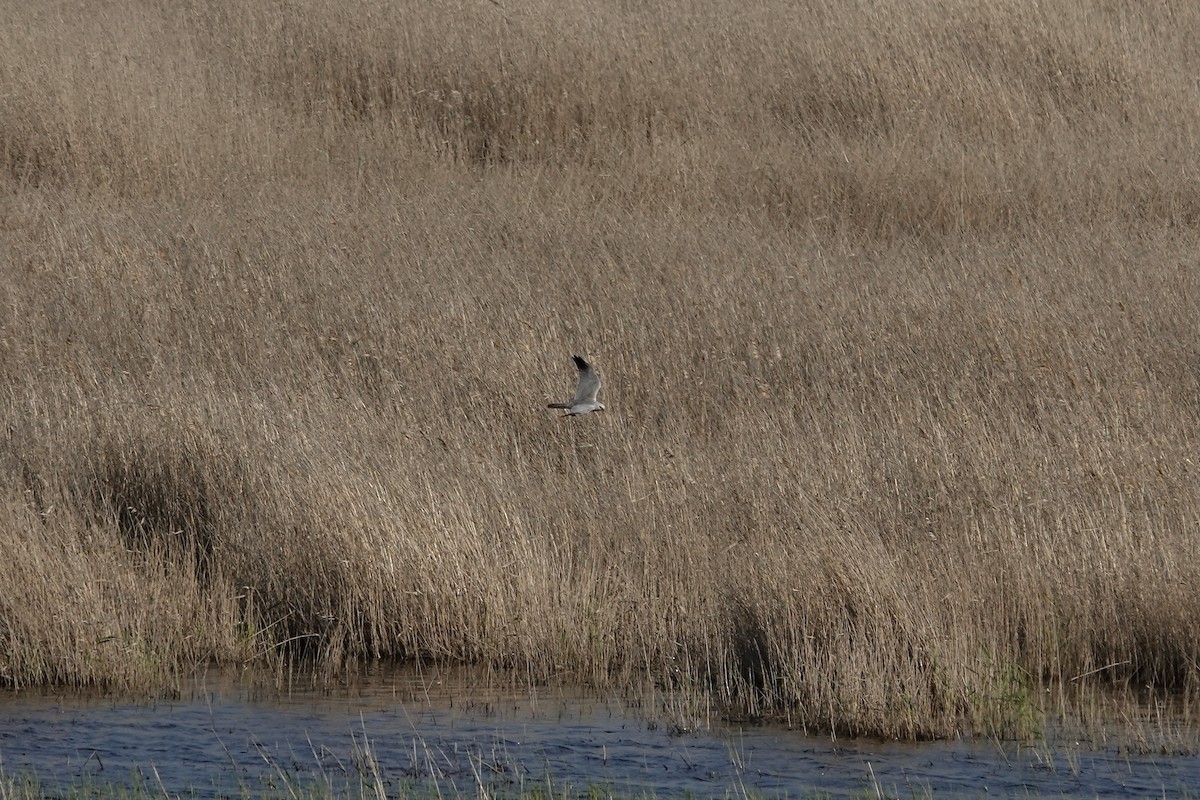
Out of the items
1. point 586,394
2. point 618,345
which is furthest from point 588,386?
point 618,345

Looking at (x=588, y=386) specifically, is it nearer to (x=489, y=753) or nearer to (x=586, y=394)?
(x=586, y=394)

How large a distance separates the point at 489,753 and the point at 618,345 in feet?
14.3

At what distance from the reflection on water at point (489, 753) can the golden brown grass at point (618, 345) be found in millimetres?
237

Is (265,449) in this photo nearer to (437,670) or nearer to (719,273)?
(437,670)

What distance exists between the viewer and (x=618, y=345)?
375 inches

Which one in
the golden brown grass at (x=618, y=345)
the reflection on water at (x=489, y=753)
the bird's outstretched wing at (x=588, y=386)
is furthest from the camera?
the bird's outstretched wing at (x=588, y=386)

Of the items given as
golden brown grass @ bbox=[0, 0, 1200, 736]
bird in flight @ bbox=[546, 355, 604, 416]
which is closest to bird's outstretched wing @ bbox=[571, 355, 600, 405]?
bird in flight @ bbox=[546, 355, 604, 416]

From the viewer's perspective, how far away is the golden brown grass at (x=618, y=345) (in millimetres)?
6195

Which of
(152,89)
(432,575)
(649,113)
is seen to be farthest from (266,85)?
(432,575)

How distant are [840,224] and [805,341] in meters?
3.04

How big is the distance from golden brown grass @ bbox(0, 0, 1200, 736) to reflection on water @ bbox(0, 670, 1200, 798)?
9.3 inches

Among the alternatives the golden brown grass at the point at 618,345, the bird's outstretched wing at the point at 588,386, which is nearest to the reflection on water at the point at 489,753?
the golden brown grass at the point at 618,345

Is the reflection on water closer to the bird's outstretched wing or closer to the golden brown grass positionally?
the golden brown grass

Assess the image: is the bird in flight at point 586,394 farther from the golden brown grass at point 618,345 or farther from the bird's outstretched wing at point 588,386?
the golden brown grass at point 618,345
